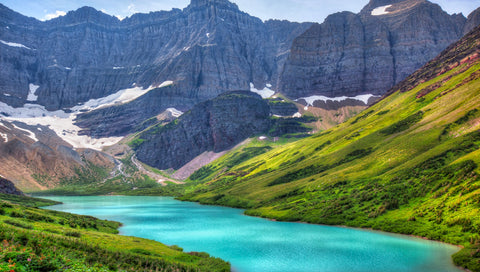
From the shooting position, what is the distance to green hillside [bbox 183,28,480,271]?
7406 cm

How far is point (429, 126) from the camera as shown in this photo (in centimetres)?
12394

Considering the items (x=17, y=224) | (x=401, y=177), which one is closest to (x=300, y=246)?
(x=401, y=177)

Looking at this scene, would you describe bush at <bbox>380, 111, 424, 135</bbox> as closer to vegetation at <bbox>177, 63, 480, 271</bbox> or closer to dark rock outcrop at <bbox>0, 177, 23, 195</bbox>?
vegetation at <bbox>177, 63, 480, 271</bbox>

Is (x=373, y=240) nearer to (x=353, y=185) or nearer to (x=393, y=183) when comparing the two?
(x=393, y=183)

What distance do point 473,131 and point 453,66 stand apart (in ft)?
350

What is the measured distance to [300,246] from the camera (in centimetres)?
6850

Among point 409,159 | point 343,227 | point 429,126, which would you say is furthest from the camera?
point 429,126

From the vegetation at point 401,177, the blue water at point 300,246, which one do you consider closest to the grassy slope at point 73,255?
the blue water at point 300,246

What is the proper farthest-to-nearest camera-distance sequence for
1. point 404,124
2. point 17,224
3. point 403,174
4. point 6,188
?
point 6,188, point 404,124, point 403,174, point 17,224

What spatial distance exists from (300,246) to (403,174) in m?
48.3

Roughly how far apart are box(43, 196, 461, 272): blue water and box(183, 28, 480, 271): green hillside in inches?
213

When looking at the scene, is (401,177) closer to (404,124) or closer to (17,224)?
(404,124)

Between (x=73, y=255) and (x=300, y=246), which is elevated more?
(x=73, y=255)

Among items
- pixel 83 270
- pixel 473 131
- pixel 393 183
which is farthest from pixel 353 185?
pixel 83 270
